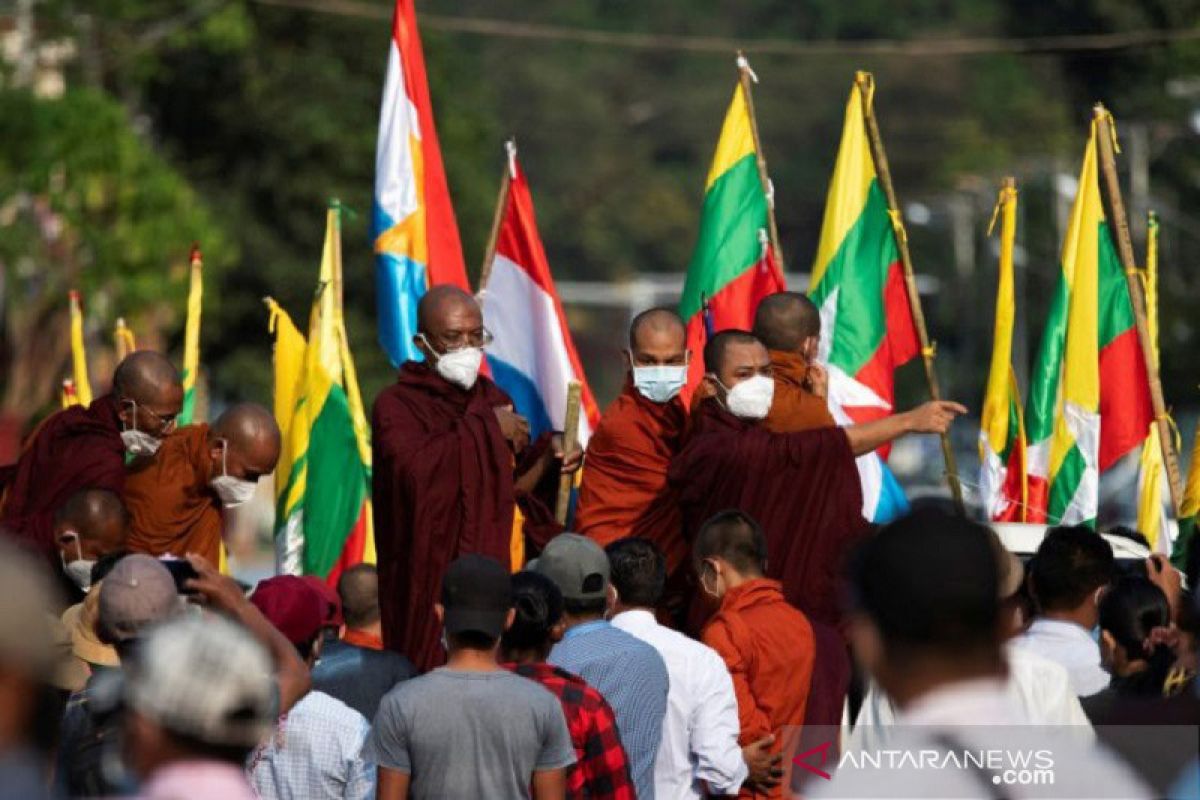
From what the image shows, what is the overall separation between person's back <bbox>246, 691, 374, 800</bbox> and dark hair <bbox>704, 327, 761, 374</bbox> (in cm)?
215

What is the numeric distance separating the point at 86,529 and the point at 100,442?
0.91 m

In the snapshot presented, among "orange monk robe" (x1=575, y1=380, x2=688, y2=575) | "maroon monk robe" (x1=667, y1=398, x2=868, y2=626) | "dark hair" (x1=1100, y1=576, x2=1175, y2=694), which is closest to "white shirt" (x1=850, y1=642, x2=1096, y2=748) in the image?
"dark hair" (x1=1100, y1=576, x2=1175, y2=694)

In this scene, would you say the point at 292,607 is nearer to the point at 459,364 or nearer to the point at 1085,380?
the point at 459,364

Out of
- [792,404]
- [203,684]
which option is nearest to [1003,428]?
[792,404]

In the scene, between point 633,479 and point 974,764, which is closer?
point 974,764

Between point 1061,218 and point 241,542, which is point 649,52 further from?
point 241,542

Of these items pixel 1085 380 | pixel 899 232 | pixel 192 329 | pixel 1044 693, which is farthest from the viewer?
pixel 192 329

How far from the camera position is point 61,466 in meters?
8.70

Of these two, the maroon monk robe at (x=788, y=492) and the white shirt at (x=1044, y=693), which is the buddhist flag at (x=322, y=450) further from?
the white shirt at (x=1044, y=693)

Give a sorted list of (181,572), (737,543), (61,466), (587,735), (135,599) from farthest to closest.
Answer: (61,466) < (737,543) < (587,735) < (181,572) < (135,599)

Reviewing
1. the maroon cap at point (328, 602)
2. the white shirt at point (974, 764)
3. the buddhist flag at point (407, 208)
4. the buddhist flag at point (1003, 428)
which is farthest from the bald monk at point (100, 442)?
the white shirt at point (974, 764)

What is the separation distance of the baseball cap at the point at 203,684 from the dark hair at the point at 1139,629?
101 inches

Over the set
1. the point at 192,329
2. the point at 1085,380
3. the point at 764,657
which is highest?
the point at 192,329

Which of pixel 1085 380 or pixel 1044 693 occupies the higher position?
pixel 1085 380
